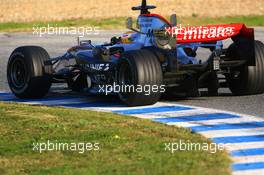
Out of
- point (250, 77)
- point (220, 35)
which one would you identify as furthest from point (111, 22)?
point (220, 35)

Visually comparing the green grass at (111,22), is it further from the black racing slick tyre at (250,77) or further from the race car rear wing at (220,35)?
the race car rear wing at (220,35)

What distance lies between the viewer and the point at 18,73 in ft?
43.3

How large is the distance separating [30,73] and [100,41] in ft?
41.3

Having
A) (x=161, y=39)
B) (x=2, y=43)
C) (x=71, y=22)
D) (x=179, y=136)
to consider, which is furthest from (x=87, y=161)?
(x=71, y=22)

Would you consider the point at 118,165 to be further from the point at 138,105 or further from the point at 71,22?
the point at 71,22

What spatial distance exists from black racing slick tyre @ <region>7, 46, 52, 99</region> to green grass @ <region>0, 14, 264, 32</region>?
18.0 metres

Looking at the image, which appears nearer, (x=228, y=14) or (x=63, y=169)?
(x=63, y=169)

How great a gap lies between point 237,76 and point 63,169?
534 centimetres

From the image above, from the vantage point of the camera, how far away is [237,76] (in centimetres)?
1255

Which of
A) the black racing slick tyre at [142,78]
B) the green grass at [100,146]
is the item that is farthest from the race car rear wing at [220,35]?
the green grass at [100,146]

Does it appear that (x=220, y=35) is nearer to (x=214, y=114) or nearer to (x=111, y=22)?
(x=214, y=114)

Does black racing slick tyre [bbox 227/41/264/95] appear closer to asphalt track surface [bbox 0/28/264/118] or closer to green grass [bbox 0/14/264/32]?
asphalt track surface [bbox 0/28/264/118]

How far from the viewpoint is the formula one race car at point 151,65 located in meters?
11.4

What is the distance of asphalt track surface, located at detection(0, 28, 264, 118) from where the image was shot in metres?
11.6
